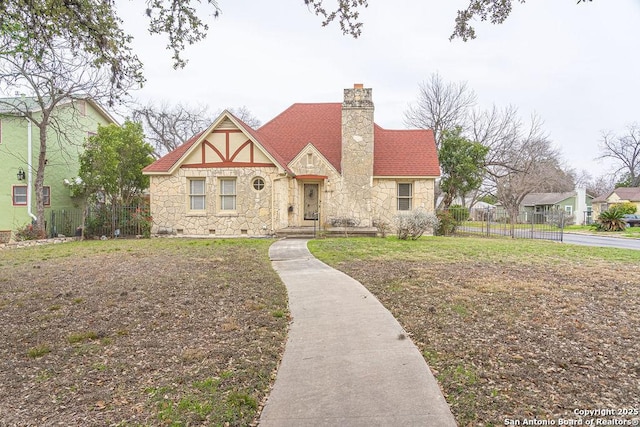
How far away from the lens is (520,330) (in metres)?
4.81

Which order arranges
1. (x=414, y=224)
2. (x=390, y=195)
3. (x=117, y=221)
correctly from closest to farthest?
(x=414, y=224) < (x=117, y=221) < (x=390, y=195)

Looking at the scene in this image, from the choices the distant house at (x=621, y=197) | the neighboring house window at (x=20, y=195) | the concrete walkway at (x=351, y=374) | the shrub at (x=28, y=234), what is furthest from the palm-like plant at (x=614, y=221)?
the neighboring house window at (x=20, y=195)

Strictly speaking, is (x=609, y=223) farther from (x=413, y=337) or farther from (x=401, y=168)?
(x=413, y=337)

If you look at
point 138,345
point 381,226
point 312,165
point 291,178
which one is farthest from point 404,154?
point 138,345

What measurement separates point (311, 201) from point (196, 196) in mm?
5542

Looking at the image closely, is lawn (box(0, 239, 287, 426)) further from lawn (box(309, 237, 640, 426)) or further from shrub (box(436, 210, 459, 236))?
shrub (box(436, 210, 459, 236))

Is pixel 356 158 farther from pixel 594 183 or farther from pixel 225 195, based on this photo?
pixel 594 183

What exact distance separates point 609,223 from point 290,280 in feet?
98.9

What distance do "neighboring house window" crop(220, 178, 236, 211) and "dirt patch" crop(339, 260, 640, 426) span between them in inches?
416

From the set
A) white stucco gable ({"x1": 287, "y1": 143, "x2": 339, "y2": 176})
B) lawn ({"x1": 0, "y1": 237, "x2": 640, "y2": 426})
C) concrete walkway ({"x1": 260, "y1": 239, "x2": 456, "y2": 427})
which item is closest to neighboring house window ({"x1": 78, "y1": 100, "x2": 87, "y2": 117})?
white stucco gable ({"x1": 287, "y1": 143, "x2": 339, "y2": 176})

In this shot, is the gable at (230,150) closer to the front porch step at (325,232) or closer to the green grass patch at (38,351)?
the front porch step at (325,232)

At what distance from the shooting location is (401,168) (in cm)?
1966

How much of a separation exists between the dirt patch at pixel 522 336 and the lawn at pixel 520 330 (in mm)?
10

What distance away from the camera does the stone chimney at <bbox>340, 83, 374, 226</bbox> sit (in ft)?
62.5
